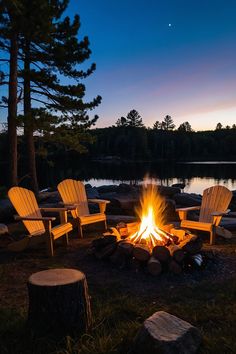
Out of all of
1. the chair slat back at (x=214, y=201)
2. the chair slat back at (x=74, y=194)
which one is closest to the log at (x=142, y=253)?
the chair slat back at (x=214, y=201)

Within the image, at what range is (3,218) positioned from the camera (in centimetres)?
923

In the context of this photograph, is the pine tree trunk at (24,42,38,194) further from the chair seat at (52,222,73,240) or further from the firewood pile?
the firewood pile

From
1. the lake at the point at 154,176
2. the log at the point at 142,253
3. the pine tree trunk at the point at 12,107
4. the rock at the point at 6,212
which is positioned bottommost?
the lake at the point at 154,176

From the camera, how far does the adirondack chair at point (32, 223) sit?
5340mm

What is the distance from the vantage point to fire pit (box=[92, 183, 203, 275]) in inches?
181

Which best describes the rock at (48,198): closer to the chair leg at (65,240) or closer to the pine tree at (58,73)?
the pine tree at (58,73)

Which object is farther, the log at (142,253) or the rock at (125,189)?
the rock at (125,189)

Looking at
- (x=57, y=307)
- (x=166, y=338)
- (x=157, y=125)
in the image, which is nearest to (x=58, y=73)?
(x=57, y=307)

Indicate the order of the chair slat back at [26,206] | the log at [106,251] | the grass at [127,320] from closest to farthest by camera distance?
the grass at [127,320], the log at [106,251], the chair slat back at [26,206]

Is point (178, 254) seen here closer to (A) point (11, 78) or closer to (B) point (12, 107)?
(B) point (12, 107)

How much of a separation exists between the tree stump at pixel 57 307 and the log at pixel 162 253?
2077mm

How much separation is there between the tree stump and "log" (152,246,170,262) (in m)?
2.08

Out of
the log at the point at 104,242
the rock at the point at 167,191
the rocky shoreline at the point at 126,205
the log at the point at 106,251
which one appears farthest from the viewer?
the rock at the point at 167,191

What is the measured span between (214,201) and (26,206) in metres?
3.47
